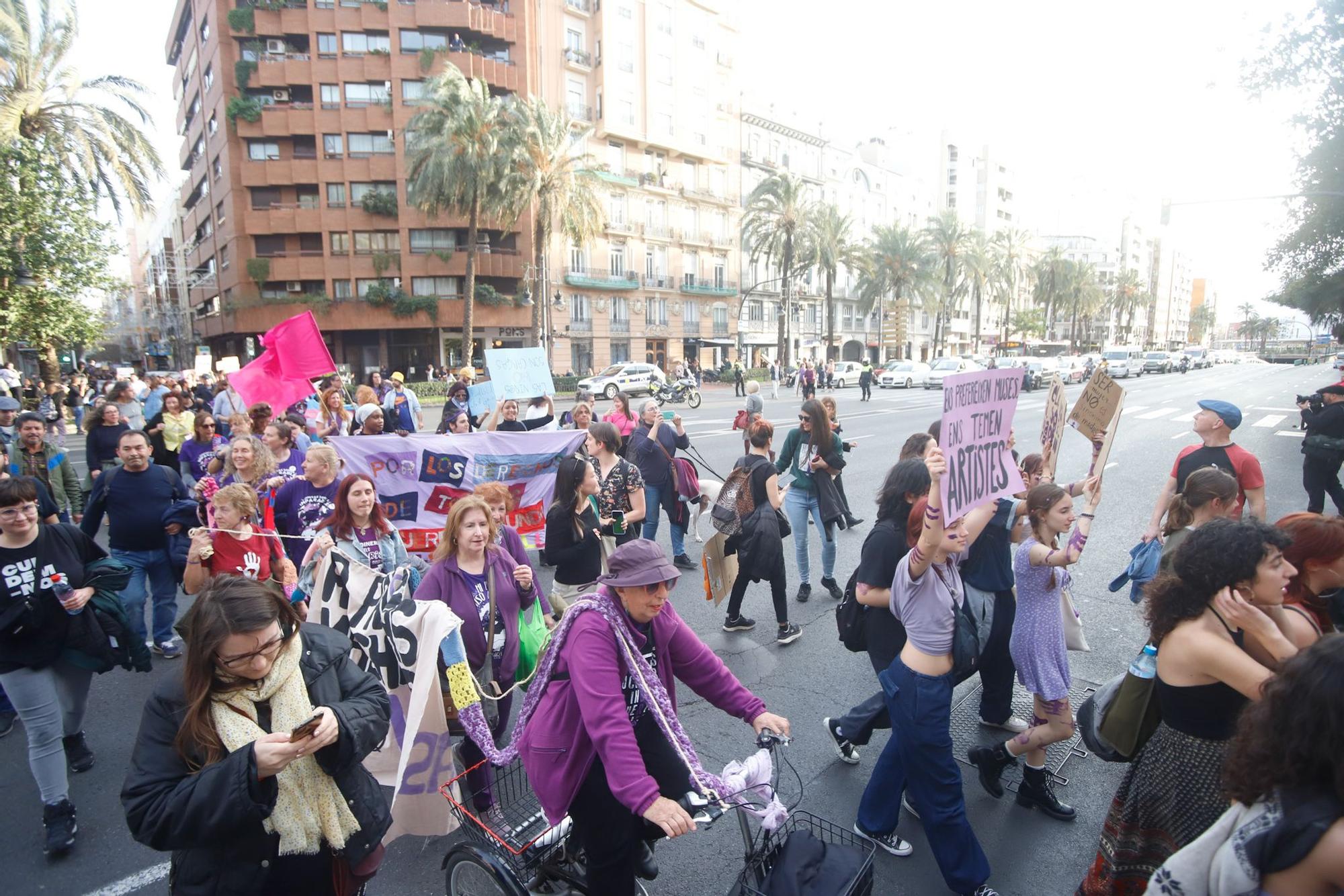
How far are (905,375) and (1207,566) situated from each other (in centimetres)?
3860

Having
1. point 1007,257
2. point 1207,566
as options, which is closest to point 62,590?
point 1207,566

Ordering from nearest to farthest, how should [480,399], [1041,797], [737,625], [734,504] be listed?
[1041,797] < [734,504] < [737,625] < [480,399]

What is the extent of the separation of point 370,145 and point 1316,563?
152ft

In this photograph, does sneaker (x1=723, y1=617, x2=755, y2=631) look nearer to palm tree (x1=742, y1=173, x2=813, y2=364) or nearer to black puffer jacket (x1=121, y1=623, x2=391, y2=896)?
black puffer jacket (x1=121, y1=623, x2=391, y2=896)

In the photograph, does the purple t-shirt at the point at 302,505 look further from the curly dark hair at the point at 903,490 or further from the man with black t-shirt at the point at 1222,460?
the man with black t-shirt at the point at 1222,460

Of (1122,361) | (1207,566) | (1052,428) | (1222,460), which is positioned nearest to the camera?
(1207,566)

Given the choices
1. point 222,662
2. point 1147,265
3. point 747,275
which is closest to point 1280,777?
point 222,662

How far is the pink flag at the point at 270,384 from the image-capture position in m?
7.71

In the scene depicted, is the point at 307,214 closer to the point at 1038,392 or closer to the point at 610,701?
the point at 1038,392

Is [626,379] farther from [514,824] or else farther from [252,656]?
[252,656]

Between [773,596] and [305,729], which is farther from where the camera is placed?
[773,596]

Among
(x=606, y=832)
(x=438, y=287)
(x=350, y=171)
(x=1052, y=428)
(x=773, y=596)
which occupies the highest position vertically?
(x=350, y=171)

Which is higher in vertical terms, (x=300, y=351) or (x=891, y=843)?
(x=300, y=351)

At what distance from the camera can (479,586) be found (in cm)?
362
